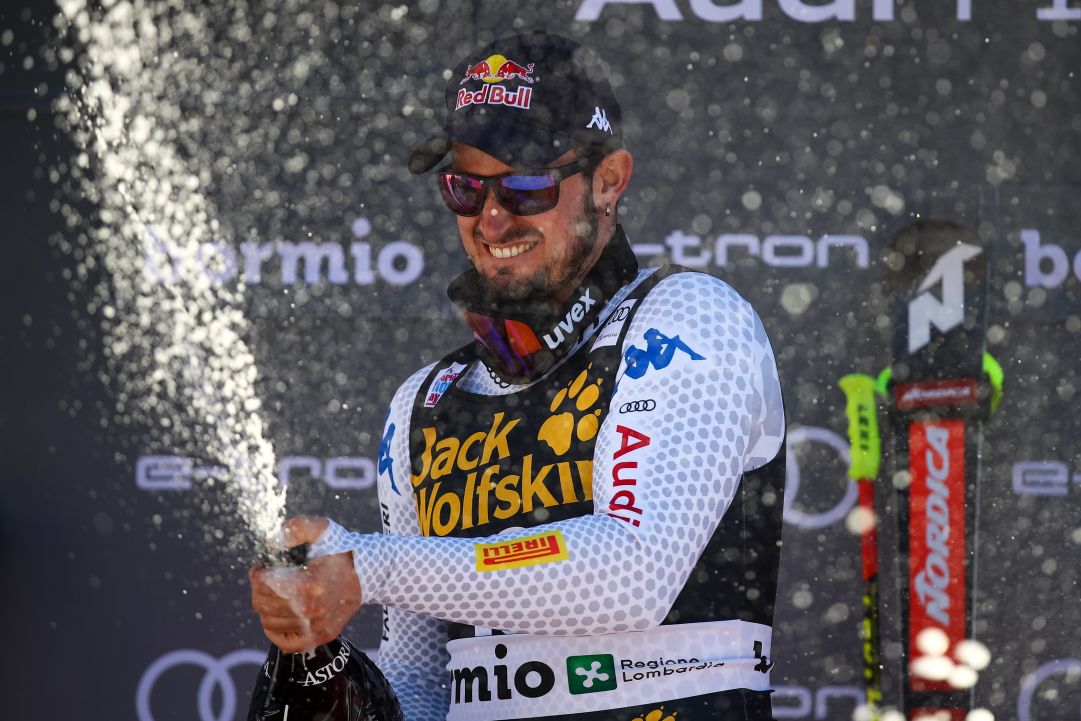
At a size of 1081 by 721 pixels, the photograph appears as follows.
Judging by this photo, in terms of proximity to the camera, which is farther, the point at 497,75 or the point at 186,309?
the point at 186,309

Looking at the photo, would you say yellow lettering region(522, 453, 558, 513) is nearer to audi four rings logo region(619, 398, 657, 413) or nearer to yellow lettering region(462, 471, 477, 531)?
yellow lettering region(462, 471, 477, 531)

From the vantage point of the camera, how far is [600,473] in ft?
5.62

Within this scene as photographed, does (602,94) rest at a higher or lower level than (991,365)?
higher

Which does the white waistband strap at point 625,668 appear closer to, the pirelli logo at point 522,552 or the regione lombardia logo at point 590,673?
the regione lombardia logo at point 590,673

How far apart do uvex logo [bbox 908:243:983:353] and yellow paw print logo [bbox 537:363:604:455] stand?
2528 mm

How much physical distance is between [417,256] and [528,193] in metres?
2.47

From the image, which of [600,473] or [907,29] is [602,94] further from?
[907,29]

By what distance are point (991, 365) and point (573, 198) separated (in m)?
2.67

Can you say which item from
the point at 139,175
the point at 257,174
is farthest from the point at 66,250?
the point at 257,174

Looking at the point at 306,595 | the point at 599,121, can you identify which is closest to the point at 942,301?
the point at 599,121

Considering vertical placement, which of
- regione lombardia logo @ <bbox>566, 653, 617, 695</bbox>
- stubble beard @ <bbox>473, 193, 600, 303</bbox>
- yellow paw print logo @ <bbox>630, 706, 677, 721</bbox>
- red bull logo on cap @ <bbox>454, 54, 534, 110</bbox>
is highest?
red bull logo on cap @ <bbox>454, 54, 534, 110</bbox>

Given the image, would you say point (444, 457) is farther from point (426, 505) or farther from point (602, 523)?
point (602, 523)

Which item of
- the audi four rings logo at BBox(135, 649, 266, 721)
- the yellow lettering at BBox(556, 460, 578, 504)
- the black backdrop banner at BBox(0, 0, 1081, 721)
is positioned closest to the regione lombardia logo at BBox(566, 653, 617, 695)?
the yellow lettering at BBox(556, 460, 578, 504)

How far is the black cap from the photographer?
195 cm
